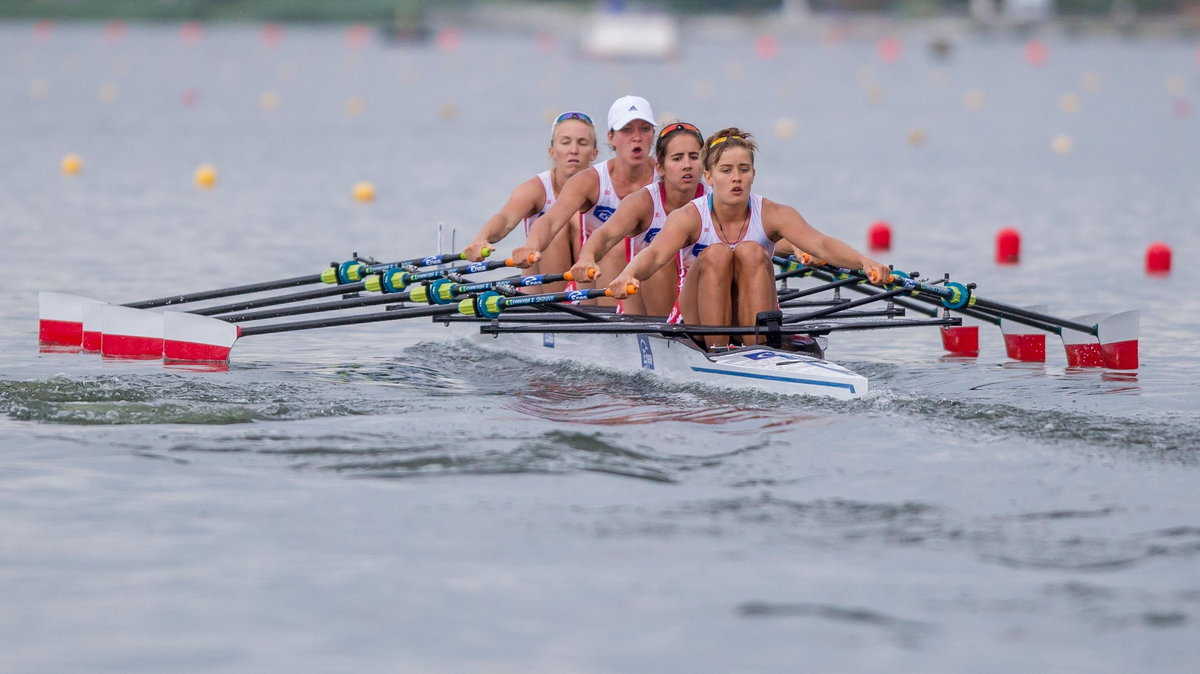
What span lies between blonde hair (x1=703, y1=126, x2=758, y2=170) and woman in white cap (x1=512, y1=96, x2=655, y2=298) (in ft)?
3.70

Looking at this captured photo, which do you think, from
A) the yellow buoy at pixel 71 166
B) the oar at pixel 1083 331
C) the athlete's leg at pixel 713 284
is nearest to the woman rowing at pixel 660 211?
the athlete's leg at pixel 713 284

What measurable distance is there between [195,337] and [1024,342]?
491cm

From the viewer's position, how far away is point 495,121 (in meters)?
36.3

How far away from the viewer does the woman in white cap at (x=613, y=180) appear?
31.3ft

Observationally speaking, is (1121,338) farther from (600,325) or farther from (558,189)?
(558,189)

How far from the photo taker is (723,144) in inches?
328

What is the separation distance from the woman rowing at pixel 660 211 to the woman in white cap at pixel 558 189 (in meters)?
0.85

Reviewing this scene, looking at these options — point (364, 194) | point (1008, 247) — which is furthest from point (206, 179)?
point (1008, 247)

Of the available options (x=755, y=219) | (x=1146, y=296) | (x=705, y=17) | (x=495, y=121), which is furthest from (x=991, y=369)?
(x=705, y=17)

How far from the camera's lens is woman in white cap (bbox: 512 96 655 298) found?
9547mm

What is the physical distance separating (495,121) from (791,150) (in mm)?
8958

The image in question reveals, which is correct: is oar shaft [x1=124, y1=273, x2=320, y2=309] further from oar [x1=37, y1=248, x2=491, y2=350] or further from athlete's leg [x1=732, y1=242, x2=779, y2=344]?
athlete's leg [x1=732, y1=242, x2=779, y2=344]

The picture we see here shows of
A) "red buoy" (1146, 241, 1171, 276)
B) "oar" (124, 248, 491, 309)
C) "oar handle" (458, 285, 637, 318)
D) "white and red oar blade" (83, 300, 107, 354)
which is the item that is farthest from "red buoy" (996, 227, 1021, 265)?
"white and red oar blade" (83, 300, 107, 354)

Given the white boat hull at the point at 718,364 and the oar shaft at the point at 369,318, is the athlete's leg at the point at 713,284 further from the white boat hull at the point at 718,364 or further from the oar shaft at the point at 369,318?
the oar shaft at the point at 369,318
